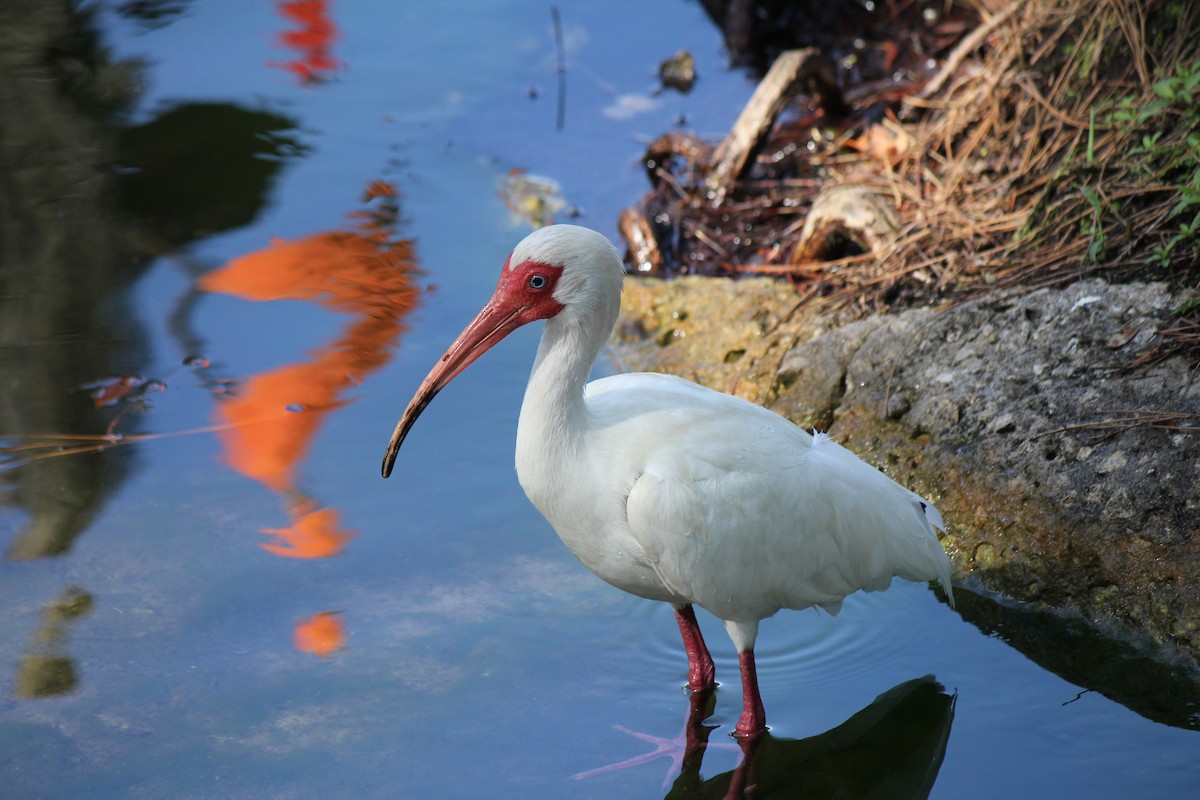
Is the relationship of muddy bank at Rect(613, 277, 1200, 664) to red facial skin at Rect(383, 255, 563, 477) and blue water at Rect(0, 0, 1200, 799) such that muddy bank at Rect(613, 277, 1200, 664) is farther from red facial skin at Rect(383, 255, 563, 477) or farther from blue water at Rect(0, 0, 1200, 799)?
red facial skin at Rect(383, 255, 563, 477)

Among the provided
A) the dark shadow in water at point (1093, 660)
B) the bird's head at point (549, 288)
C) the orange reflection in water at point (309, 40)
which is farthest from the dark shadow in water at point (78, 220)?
the dark shadow in water at point (1093, 660)

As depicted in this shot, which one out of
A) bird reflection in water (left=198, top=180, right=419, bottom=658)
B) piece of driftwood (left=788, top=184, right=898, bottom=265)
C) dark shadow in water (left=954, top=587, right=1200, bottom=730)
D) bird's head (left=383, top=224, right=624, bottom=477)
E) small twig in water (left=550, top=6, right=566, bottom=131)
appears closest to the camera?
bird's head (left=383, top=224, right=624, bottom=477)

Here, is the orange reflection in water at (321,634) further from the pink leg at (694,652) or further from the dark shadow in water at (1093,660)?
the dark shadow in water at (1093,660)

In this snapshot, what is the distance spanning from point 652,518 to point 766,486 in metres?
0.42

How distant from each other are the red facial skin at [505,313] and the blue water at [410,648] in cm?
108

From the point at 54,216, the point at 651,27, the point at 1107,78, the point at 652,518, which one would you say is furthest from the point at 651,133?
the point at 652,518

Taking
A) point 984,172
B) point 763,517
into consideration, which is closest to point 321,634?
point 763,517

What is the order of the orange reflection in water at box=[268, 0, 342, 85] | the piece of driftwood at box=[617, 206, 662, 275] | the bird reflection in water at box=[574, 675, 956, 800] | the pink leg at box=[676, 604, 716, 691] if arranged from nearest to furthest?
the bird reflection in water at box=[574, 675, 956, 800]
the pink leg at box=[676, 604, 716, 691]
the piece of driftwood at box=[617, 206, 662, 275]
the orange reflection in water at box=[268, 0, 342, 85]

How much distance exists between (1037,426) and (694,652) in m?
1.66

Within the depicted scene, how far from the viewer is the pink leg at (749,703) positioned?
4273mm

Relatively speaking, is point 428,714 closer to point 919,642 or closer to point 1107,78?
point 919,642

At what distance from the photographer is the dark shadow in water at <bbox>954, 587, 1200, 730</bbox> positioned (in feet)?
14.0

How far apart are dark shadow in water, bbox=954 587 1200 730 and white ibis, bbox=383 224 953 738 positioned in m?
0.62

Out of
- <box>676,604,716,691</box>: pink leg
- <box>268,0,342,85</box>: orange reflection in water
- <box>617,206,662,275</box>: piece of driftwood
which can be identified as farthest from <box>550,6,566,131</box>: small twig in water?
<box>676,604,716,691</box>: pink leg
